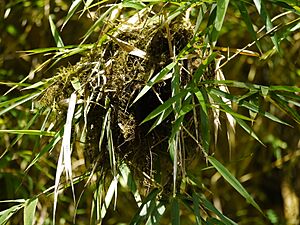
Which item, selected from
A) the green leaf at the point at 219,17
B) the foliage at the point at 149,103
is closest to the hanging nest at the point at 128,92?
the foliage at the point at 149,103

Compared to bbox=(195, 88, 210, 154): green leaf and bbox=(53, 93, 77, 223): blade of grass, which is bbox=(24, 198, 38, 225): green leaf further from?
bbox=(195, 88, 210, 154): green leaf

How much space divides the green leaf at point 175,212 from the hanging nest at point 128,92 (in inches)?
2.4

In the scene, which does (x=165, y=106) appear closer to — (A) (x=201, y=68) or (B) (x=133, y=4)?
(A) (x=201, y=68)

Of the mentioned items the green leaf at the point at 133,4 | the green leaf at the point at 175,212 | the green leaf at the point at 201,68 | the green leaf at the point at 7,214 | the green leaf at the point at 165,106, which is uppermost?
the green leaf at the point at 133,4

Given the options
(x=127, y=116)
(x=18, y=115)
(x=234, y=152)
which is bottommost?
(x=234, y=152)

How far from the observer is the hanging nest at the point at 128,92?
1250mm

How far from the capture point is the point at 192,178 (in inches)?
52.4

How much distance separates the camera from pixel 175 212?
3.96 feet

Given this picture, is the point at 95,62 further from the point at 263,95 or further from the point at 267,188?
the point at 267,188

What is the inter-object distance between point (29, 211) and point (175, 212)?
246 millimetres

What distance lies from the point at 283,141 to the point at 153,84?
3.68ft

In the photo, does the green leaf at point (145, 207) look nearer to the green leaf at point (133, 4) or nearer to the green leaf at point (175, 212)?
the green leaf at point (175, 212)

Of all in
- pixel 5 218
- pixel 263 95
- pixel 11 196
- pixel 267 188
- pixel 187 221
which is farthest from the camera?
pixel 267 188

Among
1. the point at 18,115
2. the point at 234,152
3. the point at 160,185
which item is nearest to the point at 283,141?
the point at 234,152
